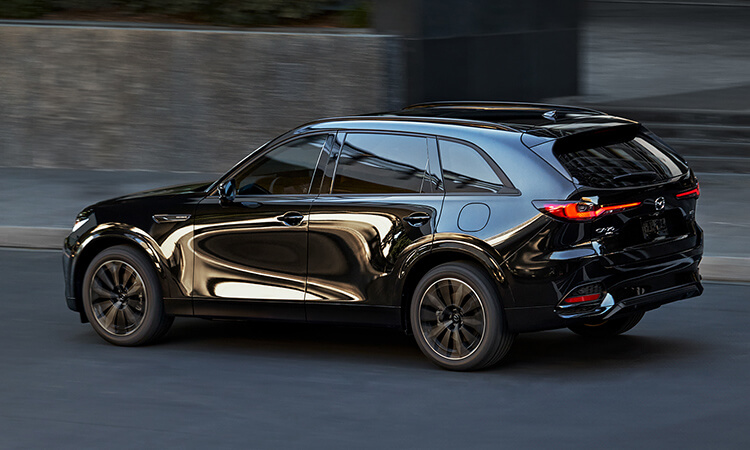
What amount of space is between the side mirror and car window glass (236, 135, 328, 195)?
3 cm

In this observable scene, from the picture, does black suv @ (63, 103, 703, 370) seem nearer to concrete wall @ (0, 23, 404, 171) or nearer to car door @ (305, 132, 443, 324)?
car door @ (305, 132, 443, 324)

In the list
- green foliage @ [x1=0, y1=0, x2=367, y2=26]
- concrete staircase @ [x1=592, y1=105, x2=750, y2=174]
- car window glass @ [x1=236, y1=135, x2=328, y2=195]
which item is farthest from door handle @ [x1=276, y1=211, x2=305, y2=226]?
concrete staircase @ [x1=592, y1=105, x2=750, y2=174]

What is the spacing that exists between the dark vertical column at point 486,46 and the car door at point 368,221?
9.51 meters

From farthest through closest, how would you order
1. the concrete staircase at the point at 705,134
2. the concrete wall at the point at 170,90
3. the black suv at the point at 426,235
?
the concrete wall at the point at 170,90, the concrete staircase at the point at 705,134, the black suv at the point at 426,235

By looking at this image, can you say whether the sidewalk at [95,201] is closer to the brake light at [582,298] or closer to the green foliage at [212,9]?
the green foliage at [212,9]

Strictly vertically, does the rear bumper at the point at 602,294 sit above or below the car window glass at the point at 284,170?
below

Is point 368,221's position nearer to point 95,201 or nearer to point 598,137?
point 598,137

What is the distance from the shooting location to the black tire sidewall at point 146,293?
875cm

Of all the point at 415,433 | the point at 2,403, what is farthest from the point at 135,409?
the point at 415,433

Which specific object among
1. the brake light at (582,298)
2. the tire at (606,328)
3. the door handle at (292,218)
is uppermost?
the door handle at (292,218)

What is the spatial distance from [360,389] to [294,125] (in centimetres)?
1098

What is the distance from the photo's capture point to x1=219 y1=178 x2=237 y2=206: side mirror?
8547 mm

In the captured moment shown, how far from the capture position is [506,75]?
64.8 ft

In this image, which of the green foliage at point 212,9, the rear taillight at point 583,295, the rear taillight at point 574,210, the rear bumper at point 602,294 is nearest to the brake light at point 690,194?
the rear bumper at point 602,294
